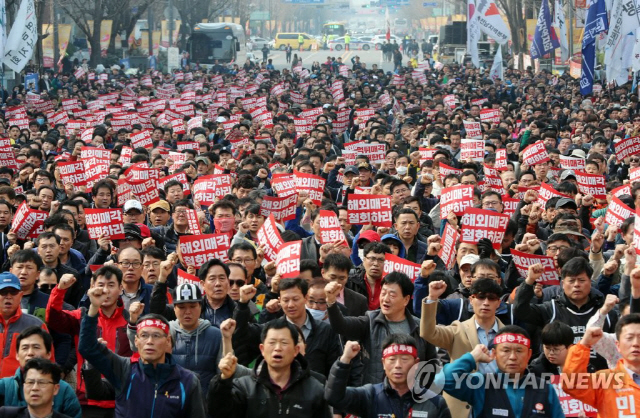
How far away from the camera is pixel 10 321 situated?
293 inches

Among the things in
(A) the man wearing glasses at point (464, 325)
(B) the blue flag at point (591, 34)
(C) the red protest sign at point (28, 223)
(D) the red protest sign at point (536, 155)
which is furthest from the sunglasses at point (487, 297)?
(B) the blue flag at point (591, 34)

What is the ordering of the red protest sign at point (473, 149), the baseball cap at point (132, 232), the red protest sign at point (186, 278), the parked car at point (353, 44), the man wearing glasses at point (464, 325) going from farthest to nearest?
1. the parked car at point (353, 44)
2. the red protest sign at point (473, 149)
3. the baseball cap at point (132, 232)
4. the red protest sign at point (186, 278)
5. the man wearing glasses at point (464, 325)

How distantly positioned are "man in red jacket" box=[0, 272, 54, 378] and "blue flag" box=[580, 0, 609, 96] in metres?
19.6

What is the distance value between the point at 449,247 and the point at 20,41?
61.1 ft

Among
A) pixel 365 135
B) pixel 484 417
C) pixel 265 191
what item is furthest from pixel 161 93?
pixel 484 417

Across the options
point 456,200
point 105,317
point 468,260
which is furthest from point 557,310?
point 456,200

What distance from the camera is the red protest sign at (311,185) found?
12781 millimetres

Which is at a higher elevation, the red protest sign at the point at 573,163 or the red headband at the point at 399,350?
the red headband at the point at 399,350

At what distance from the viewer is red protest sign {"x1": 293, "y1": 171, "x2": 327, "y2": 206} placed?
41.9 feet

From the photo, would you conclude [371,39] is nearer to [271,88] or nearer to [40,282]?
[271,88]

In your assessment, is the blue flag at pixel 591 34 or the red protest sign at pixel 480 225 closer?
the red protest sign at pixel 480 225

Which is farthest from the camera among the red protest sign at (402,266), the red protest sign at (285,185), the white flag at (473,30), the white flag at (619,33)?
the white flag at (473,30)

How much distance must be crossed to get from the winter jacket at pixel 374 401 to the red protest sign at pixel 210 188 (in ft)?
24.3

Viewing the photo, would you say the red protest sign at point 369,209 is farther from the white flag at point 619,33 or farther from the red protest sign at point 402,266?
the white flag at point 619,33
